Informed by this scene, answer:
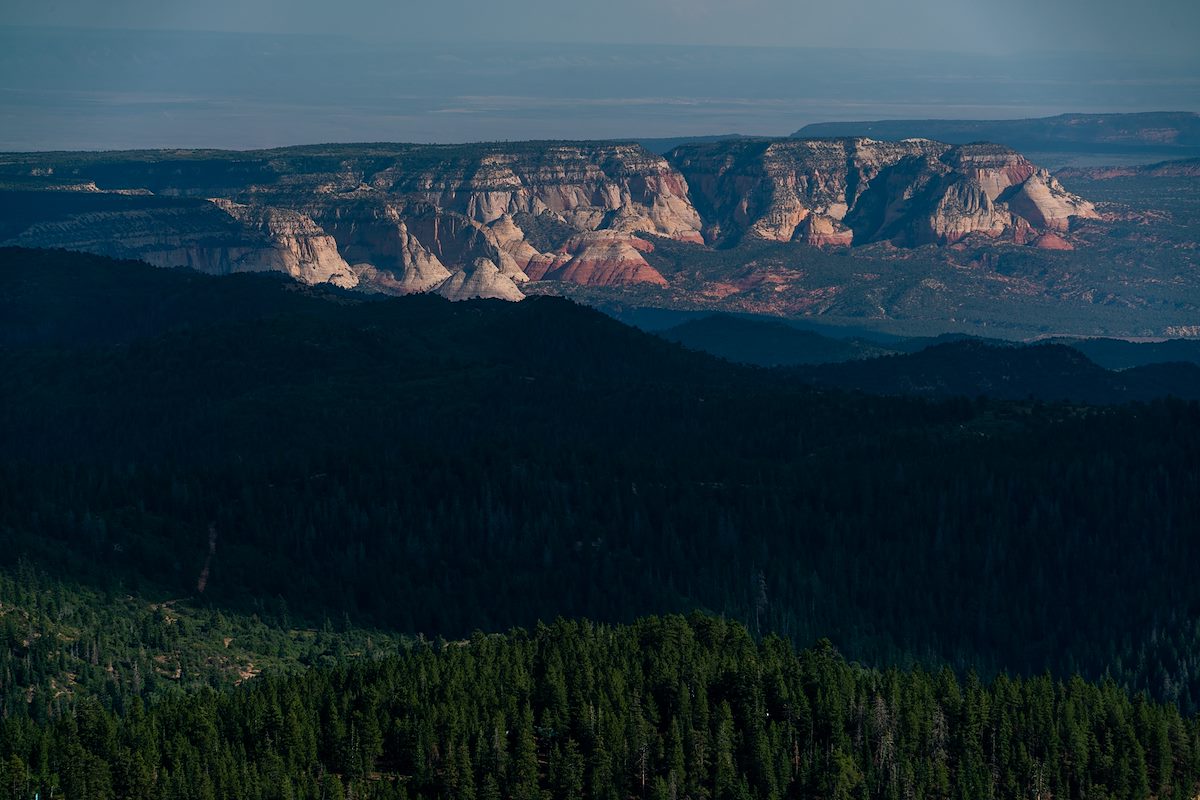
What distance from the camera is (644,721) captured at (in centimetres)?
14275

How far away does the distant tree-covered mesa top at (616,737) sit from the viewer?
135 meters

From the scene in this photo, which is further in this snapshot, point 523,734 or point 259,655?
point 259,655

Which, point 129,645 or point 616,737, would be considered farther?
point 129,645

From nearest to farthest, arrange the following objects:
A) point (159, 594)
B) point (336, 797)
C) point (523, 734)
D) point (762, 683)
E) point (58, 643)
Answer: point (336, 797), point (523, 734), point (762, 683), point (58, 643), point (159, 594)

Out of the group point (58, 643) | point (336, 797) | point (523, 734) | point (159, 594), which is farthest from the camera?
point (159, 594)

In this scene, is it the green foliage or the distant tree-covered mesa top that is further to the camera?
the green foliage

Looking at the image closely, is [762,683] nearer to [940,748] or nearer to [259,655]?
[940,748]

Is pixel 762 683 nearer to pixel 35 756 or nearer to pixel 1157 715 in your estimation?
pixel 1157 715

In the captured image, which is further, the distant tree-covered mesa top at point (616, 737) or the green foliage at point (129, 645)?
the green foliage at point (129, 645)

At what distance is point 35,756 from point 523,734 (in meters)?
25.3

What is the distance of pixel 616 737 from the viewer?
462ft

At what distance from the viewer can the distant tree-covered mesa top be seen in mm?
135375

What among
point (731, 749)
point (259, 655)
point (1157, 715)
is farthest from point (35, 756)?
point (1157, 715)

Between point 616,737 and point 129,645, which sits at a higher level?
point 616,737
